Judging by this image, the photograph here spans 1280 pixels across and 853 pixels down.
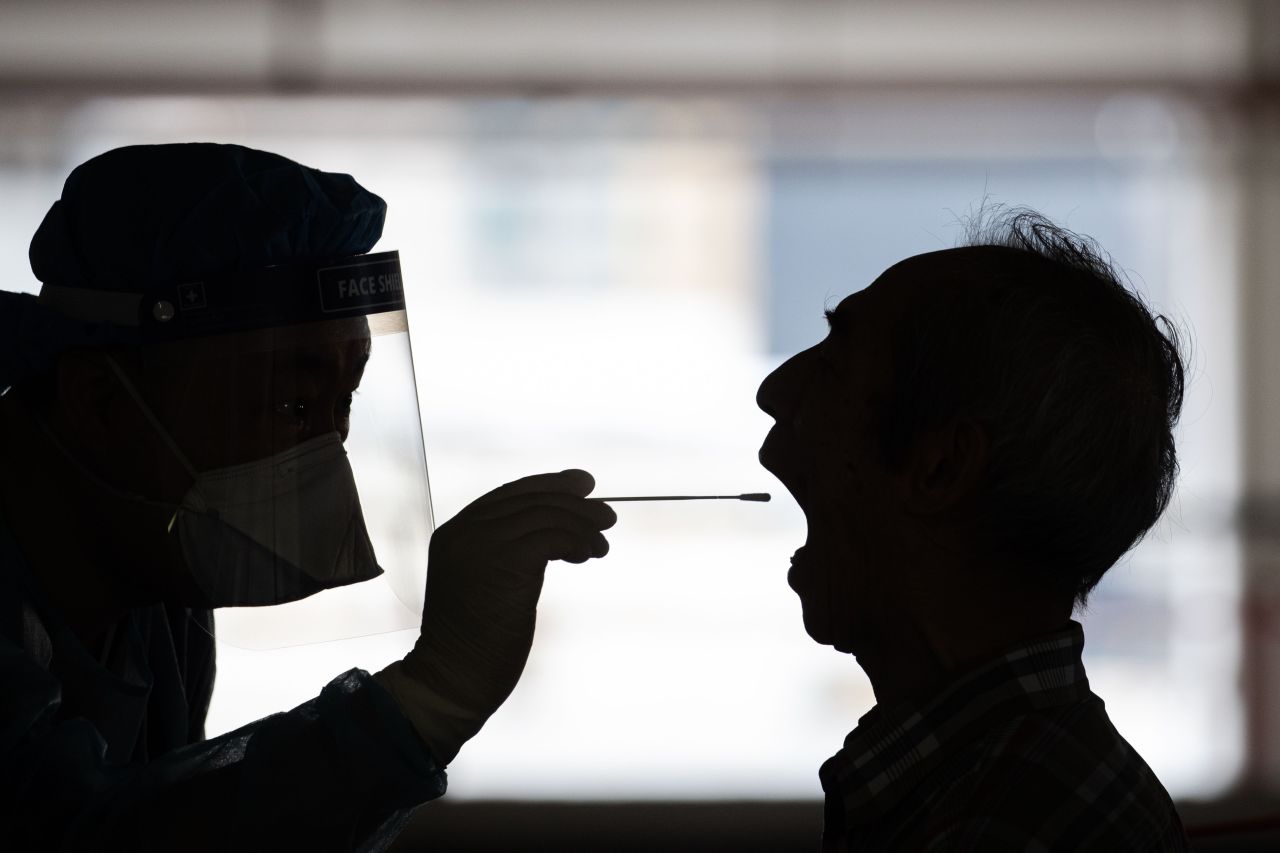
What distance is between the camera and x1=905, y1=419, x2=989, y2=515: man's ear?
38.2 inches

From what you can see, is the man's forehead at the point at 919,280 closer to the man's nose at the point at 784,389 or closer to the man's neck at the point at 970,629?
the man's nose at the point at 784,389

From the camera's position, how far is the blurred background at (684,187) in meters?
2.60

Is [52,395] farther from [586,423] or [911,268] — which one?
[586,423]

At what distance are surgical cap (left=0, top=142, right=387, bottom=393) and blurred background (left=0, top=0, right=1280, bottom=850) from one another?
1381 mm

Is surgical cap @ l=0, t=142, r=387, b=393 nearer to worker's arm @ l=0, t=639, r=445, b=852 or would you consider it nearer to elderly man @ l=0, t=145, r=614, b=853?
elderly man @ l=0, t=145, r=614, b=853

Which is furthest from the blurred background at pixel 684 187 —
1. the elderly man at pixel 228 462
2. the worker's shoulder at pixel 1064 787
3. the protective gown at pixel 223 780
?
the worker's shoulder at pixel 1064 787

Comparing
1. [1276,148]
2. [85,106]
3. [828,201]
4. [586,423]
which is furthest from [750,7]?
[85,106]

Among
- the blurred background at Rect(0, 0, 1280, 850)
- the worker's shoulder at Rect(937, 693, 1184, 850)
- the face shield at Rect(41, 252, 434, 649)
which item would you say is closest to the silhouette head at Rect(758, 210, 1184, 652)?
the worker's shoulder at Rect(937, 693, 1184, 850)

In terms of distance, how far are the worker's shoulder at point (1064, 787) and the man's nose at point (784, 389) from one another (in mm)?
380

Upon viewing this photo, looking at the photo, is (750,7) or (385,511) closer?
(385,511)

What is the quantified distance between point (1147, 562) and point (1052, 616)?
181cm

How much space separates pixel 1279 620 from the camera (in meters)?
2.63

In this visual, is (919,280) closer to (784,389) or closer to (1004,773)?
(784,389)

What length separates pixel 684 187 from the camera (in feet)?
8.57
